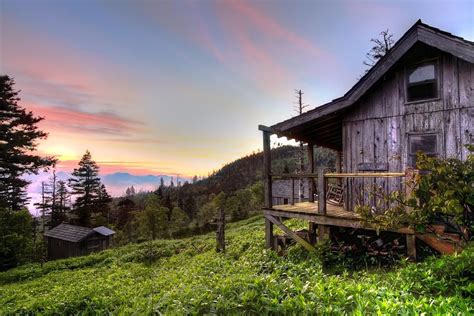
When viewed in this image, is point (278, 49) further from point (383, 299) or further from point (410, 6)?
point (383, 299)

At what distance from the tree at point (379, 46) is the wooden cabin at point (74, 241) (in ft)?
108

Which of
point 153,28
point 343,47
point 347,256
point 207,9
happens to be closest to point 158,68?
point 153,28

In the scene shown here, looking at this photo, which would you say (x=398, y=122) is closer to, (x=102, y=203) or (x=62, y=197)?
(x=102, y=203)

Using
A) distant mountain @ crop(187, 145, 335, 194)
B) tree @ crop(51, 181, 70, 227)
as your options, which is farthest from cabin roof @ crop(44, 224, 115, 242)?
distant mountain @ crop(187, 145, 335, 194)

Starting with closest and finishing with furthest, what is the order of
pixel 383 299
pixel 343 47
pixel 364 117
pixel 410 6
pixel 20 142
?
pixel 383 299, pixel 364 117, pixel 410 6, pixel 343 47, pixel 20 142

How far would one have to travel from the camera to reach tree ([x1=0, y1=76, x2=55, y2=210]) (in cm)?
2197

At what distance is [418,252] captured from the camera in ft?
25.2

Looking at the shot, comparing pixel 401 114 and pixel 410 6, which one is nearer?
pixel 401 114

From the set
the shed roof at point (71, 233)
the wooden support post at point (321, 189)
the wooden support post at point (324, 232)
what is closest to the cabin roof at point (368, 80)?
the wooden support post at point (321, 189)

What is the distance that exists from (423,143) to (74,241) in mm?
30649

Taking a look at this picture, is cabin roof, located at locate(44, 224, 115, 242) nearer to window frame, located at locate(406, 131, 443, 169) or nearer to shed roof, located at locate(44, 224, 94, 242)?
shed roof, located at locate(44, 224, 94, 242)

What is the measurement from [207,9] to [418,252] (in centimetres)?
1310

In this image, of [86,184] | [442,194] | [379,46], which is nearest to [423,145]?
[442,194]

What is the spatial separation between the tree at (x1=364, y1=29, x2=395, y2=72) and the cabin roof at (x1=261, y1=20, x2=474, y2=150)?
56.1 ft
